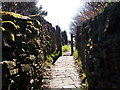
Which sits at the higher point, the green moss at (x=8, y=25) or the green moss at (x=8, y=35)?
the green moss at (x=8, y=25)

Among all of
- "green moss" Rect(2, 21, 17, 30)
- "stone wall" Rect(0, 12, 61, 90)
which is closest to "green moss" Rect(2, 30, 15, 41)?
"stone wall" Rect(0, 12, 61, 90)

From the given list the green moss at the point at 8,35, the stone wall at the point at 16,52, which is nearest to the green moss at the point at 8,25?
the stone wall at the point at 16,52

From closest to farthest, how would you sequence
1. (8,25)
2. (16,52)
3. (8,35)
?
(8,35) < (8,25) < (16,52)

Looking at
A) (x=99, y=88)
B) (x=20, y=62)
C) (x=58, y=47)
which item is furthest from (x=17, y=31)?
(x=58, y=47)

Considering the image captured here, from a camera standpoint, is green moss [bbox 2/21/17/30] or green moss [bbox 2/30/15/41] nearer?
green moss [bbox 2/30/15/41]

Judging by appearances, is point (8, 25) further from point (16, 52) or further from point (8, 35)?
point (16, 52)

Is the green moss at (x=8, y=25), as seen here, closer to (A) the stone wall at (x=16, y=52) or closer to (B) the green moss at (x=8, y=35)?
(A) the stone wall at (x=16, y=52)

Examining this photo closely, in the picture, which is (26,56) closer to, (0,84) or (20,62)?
(20,62)

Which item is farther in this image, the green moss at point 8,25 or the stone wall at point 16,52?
the green moss at point 8,25

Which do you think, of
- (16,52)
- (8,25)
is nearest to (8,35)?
(8,25)

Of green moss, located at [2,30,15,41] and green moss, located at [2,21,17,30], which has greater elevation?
green moss, located at [2,21,17,30]

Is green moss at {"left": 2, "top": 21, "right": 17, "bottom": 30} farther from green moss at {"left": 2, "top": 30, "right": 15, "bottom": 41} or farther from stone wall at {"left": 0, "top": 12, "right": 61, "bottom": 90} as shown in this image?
green moss at {"left": 2, "top": 30, "right": 15, "bottom": 41}

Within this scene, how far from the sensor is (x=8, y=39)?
287cm

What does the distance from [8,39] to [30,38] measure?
44.1 inches
